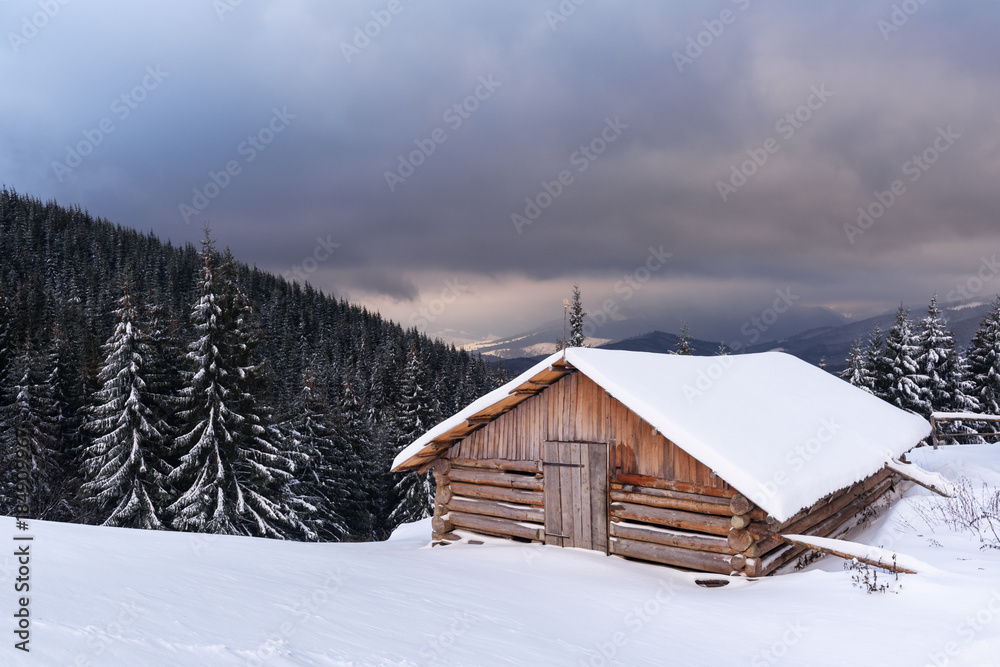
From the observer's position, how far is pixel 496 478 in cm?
1232

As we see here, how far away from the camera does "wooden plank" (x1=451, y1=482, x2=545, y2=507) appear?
11.7m

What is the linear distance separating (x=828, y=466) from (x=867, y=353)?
3624cm

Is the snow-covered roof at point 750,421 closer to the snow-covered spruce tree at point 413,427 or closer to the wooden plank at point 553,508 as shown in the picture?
the wooden plank at point 553,508

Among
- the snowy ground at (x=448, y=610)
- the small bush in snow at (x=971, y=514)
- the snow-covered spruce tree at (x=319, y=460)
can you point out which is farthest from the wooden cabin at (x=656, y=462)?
the snow-covered spruce tree at (x=319, y=460)

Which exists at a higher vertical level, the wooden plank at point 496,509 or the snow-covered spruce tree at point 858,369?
the snow-covered spruce tree at point 858,369

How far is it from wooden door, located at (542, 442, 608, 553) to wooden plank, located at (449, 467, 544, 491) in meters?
0.40

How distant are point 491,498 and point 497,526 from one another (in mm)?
634

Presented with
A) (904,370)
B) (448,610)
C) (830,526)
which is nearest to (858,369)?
(904,370)

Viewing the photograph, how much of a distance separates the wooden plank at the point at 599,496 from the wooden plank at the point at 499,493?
49.0 inches

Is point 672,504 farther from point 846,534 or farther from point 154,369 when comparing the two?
point 154,369

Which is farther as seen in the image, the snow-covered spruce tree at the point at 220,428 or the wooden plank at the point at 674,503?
the snow-covered spruce tree at the point at 220,428

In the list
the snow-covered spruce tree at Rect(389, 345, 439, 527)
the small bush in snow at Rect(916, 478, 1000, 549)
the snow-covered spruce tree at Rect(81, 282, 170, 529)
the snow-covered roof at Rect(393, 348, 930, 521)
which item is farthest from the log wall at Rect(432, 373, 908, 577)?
the snow-covered spruce tree at Rect(389, 345, 439, 527)

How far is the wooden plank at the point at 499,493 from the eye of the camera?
38.3 feet

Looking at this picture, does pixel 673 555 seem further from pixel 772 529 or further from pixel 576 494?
pixel 576 494
